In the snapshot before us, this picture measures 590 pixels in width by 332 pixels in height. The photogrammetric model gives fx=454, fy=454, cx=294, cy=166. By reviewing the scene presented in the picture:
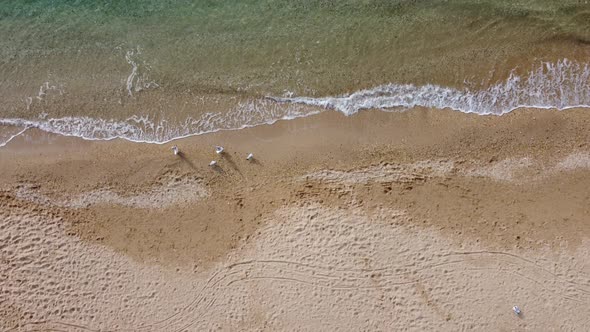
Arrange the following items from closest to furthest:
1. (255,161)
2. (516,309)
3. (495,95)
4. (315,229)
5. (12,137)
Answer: (516,309), (315,229), (255,161), (495,95), (12,137)

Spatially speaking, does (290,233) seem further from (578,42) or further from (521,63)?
(578,42)

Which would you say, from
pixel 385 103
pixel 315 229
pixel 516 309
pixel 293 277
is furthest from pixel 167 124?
pixel 516 309

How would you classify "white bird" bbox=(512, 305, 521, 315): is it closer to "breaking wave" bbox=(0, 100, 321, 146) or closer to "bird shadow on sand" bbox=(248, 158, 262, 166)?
"breaking wave" bbox=(0, 100, 321, 146)

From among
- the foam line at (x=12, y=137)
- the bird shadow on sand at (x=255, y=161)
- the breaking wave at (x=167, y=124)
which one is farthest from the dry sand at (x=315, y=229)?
the foam line at (x=12, y=137)

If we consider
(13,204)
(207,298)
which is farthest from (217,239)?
(13,204)

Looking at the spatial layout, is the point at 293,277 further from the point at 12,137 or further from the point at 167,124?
the point at 12,137

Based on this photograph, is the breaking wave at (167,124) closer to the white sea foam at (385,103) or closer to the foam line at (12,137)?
the white sea foam at (385,103)
